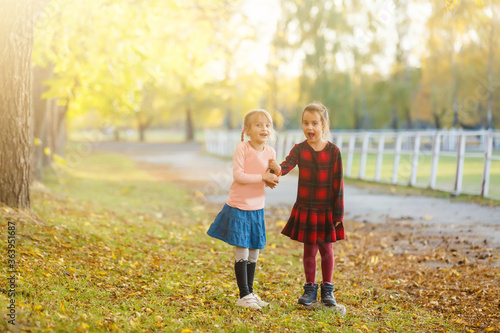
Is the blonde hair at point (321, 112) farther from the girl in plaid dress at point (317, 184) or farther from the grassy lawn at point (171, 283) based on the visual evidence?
the grassy lawn at point (171, 283)

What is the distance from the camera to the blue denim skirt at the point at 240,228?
4.45 meters

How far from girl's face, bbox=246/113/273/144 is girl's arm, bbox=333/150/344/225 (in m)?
0.62

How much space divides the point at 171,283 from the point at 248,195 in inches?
54.2

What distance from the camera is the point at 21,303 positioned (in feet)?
13.0

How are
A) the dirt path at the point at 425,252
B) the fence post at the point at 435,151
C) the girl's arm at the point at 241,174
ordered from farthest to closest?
the fence post at the point at 435,151, the dirt path at the point at 425,252, the girl's arm at the point at 241,174

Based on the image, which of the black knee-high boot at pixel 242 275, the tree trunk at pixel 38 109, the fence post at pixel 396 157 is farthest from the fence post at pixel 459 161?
the tree trunk at pixel 38 109

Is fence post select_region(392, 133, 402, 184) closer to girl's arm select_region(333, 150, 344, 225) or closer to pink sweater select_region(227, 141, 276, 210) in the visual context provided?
girl's arm select_region(333, 150, 344, 225)

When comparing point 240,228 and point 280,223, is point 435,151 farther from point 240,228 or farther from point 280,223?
point 240,228

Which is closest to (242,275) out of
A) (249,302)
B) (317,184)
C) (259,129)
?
(249,302)

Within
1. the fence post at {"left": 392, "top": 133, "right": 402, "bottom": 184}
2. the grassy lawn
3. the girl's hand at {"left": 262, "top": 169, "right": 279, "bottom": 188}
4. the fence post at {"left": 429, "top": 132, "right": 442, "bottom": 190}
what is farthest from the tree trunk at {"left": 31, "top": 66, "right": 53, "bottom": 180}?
the girl's hand at {"left": 262, "top": 169, "right": 279, "bottom": 188}

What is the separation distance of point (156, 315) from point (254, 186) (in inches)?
49.0

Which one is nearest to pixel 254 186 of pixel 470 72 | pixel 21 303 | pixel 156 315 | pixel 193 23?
pixel 156 315

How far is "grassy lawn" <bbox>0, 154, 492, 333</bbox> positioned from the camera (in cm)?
409

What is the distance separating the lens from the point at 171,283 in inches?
208
